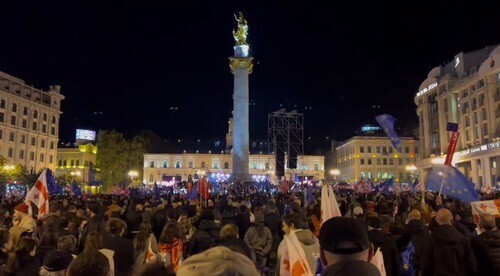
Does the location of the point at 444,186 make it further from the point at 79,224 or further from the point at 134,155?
the point at 134,155

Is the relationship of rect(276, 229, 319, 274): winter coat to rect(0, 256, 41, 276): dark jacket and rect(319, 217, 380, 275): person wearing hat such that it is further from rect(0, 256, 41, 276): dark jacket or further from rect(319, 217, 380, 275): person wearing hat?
rect(0, 256, 41, 276): dark jacket

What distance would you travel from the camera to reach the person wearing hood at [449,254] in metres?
5.94

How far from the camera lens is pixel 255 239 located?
9.01 m

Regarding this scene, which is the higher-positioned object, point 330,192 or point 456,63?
point 456,63

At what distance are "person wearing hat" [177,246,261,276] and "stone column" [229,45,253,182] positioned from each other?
178 ft

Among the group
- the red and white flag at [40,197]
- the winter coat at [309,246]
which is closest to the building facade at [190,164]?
the red and white flag at [40,197]

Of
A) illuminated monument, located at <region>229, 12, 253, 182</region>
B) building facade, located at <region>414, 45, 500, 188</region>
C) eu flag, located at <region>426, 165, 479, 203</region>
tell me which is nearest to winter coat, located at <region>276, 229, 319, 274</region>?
eu flag, located at <region>426, 165, 479, 203</region>

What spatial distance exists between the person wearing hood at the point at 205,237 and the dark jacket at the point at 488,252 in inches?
163

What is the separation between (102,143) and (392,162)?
60071mm

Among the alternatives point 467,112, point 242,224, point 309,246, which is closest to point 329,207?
point 309,246

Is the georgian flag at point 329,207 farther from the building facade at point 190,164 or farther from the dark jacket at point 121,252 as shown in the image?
the building facade at point 190,164

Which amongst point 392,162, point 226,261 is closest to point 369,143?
point 392,162

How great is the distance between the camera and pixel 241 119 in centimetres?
5778

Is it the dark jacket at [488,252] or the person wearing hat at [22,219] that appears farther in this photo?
the person wearing hat at [22,219]
